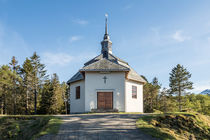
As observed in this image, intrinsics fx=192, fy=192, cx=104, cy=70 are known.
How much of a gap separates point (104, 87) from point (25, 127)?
8852 mm

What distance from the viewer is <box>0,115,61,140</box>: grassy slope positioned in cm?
1005

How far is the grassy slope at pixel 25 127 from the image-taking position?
10.1m

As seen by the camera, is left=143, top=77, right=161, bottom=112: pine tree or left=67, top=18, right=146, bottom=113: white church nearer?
left=67, top=18, right=146, bottom=113: white church

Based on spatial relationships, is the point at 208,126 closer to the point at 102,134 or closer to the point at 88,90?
the point at 102,134

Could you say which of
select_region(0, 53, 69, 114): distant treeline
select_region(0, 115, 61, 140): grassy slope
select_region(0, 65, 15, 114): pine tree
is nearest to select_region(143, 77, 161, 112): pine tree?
select_region(0, 53, 69, 114): distant treeline

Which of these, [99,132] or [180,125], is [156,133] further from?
[180,125]

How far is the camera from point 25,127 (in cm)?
1200

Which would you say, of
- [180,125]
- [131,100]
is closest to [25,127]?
[180,125]

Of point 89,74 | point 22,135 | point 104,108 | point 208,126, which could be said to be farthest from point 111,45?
point 22,135

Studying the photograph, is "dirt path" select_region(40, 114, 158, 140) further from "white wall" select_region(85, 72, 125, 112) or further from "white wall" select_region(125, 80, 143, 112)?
"white wall" select_region(125, 80, 143, 112)

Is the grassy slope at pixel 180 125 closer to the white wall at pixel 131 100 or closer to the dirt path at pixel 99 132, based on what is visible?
the dirt path at pixel 99 132

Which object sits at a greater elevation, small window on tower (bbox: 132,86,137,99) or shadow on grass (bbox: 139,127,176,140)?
small window on tower (bbox: 132,86,137,99)

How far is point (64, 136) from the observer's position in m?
8.64

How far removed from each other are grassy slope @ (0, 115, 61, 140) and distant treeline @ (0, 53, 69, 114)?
24225 millimetres
